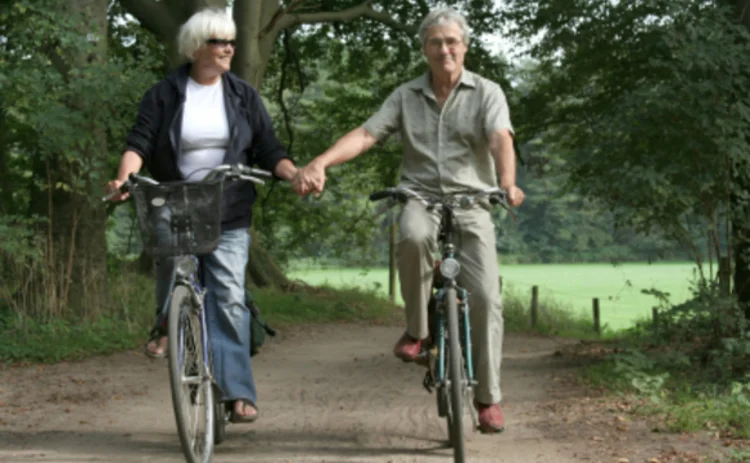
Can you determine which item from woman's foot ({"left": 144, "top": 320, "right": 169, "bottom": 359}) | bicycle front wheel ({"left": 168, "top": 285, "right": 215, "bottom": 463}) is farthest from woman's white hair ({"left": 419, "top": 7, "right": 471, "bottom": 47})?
woman's foot ({"left": 144, "top": 320, "right": 169, "bottom": 359})

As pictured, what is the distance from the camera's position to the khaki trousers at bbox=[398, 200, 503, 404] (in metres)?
5.69

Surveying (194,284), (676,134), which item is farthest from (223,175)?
(676,134)

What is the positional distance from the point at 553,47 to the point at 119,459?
1208cm

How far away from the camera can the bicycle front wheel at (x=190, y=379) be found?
16.7ft

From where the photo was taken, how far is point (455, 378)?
543cm

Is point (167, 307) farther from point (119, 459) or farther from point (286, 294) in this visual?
point (286, 294)

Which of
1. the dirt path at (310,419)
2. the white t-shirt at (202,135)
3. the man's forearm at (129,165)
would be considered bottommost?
the dirt path at (310,419)

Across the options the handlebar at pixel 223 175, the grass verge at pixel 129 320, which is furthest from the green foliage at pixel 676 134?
the grass verge at pixel 129 320

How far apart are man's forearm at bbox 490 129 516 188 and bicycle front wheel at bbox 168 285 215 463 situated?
64.8 inches

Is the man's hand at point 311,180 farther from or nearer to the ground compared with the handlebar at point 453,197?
farther from the ground

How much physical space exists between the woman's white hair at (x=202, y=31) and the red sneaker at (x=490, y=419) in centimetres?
231

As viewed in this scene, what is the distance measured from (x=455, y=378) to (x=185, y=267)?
1376 mm

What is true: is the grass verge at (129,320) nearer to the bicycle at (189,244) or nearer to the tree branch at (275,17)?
the tree branch at (275,17)

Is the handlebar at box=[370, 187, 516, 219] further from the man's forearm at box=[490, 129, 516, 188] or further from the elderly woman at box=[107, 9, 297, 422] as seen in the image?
the elderly woman at box=[107, 9, 297, 422]
